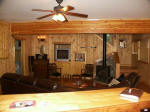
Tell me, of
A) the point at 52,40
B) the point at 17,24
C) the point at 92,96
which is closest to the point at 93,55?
the point at 52,40

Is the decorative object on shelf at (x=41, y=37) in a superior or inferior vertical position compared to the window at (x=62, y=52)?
superior

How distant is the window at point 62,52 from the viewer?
7637 mm

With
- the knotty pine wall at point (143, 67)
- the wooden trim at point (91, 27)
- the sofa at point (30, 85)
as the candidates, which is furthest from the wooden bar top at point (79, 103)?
the knotty pine wall at point (143, 67)

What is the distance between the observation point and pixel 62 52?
7676mm

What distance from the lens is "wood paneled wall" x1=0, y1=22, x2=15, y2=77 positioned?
4.56 meters

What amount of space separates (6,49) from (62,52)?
3.48 metres

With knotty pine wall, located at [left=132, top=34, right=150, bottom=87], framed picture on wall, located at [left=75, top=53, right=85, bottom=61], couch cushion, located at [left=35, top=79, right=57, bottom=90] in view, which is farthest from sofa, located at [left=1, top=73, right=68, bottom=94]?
knotty pine wall, located at [left=132, top=34, right=150, bottom=87]

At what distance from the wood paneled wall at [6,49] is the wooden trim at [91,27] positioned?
2.09 ft

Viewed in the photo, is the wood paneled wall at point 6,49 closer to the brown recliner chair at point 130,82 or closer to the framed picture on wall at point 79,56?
the framed picture on wall at point 79,56

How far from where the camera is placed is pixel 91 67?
6820 millimetres

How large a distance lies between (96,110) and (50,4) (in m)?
2.40

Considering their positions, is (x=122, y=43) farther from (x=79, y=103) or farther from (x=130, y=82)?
(x=79, y=103)

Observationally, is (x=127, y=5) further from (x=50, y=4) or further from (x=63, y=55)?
(x=63, y=55)

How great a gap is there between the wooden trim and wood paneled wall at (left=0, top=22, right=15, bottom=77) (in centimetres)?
64
